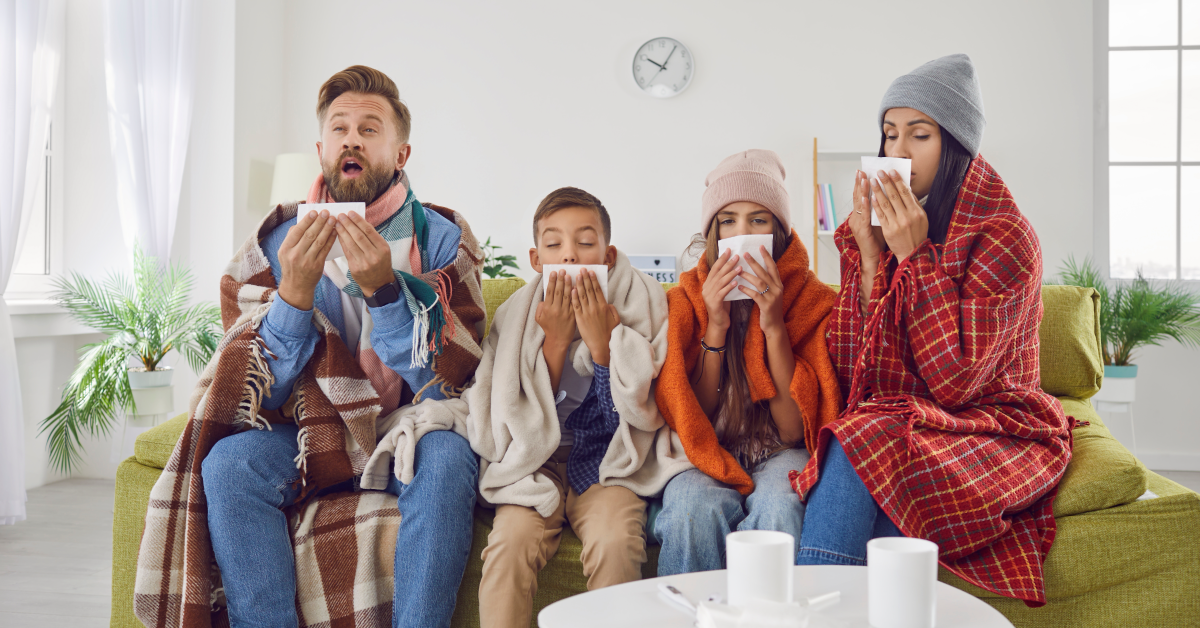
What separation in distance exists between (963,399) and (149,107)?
3428 millimetres

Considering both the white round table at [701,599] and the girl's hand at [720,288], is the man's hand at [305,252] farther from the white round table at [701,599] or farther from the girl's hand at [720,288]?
the white round table at [701,599]

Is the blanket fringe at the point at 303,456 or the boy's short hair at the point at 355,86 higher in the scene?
the boy's short hair at the point at 355,86

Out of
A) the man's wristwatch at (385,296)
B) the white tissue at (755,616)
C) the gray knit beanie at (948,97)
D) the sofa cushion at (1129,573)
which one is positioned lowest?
the sofa cushion at (1129,573)

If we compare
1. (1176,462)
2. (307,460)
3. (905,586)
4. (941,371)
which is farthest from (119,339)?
(1176,462)

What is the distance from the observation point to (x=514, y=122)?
3854 mm

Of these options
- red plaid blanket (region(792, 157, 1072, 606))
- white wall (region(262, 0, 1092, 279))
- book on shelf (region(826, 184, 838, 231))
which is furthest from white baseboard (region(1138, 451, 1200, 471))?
red plaid blanket (region(792, 157, 1072, 606))

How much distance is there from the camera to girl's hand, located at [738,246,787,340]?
4.83 feet

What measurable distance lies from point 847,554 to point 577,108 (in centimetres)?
305

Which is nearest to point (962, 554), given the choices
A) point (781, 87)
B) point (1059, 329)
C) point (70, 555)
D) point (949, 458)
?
point (949, 458)

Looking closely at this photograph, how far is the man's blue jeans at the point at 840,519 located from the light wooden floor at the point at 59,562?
169cm

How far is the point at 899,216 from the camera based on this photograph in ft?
4.76

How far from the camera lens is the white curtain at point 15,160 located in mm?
2451

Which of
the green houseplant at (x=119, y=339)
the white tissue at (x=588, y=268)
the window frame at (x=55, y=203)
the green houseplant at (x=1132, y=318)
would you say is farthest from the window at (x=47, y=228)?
the green houseplant at (x=1132, y=318)

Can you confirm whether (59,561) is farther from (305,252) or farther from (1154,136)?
(1154,136)
